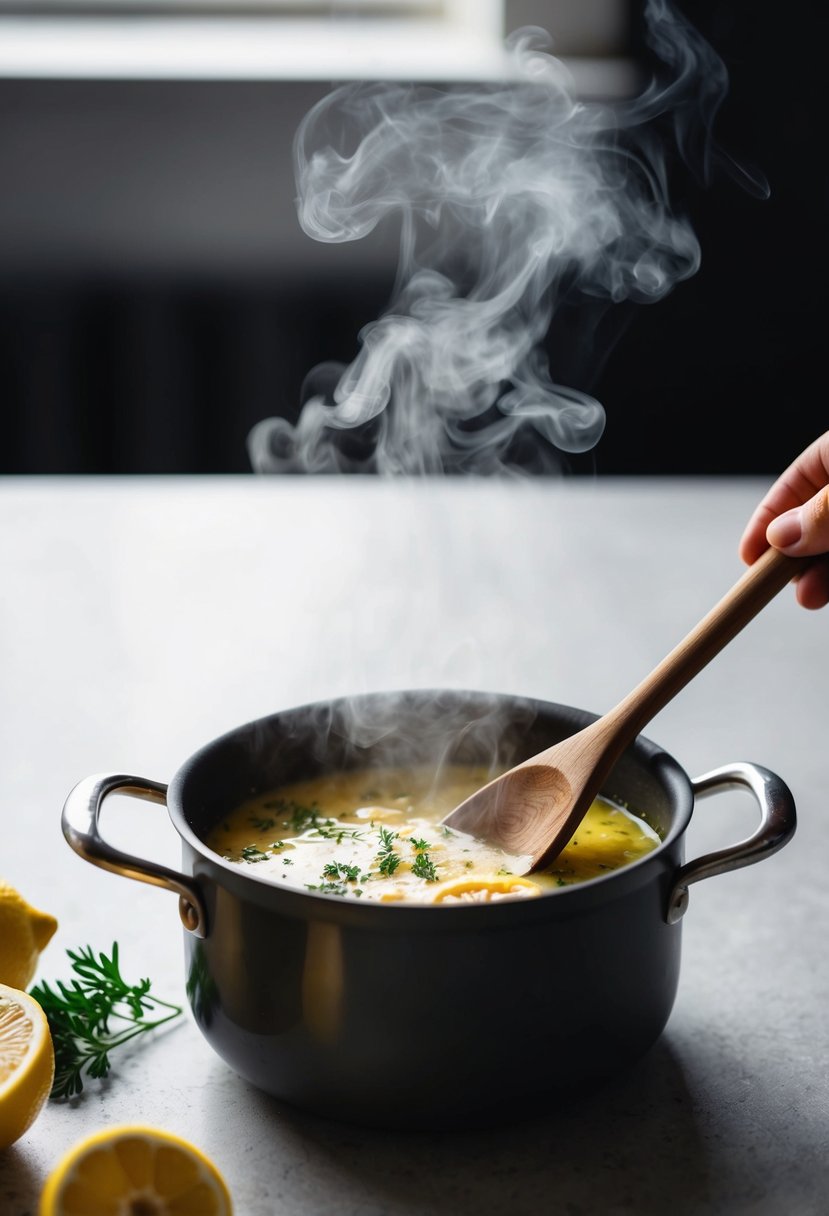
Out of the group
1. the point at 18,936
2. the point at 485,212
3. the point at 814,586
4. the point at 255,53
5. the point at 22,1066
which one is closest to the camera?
the point at 22,1066

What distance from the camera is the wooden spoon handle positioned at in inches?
45.9

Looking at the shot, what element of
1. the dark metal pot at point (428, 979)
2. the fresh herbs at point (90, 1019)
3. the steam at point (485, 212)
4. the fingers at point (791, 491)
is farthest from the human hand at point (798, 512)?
the steam at point (485, 212)

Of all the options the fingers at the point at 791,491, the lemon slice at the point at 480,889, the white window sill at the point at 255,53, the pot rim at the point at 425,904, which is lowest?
the lemon slice at the point at 480,889

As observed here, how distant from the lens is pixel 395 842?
1.25 meters

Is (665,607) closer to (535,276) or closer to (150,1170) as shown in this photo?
(150,1170)

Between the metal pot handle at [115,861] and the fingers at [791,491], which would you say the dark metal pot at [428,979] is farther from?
the fingers at [791,491]

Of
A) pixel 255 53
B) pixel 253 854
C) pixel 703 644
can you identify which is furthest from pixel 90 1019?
pixel 255 53

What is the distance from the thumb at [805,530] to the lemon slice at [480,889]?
0.39m

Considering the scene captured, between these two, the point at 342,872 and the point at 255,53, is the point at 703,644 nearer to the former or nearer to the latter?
the point at 342,872

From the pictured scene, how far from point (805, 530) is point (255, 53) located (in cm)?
308

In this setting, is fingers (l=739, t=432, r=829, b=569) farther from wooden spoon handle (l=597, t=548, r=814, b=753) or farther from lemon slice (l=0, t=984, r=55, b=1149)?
lemon slice (l=0, t=984, r=55, b=1149)

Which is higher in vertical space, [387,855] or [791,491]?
[791,491]

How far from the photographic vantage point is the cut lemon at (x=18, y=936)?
3.59 feet

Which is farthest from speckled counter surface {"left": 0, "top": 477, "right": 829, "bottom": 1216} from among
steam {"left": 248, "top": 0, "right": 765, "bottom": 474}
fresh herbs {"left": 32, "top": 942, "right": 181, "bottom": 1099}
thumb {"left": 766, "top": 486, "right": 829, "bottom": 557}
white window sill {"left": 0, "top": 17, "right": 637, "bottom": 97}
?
white window sill {"left": 0, "top": 17, "right": 637, "bottom": 97}
